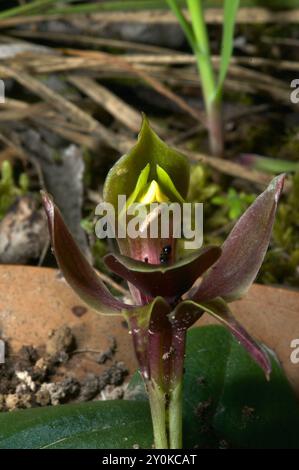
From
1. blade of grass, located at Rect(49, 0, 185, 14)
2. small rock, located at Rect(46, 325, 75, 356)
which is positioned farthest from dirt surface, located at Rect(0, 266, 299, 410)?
blade of grass, located at Rect(49, 0, 185, 14)

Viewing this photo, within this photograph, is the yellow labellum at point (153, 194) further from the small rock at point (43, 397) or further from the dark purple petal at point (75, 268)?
the small rock at point (43, 397)

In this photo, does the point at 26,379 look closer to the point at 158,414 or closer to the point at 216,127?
the point at 158,414

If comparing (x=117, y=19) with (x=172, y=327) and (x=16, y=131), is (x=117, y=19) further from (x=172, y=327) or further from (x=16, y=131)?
(x=172, y=327)

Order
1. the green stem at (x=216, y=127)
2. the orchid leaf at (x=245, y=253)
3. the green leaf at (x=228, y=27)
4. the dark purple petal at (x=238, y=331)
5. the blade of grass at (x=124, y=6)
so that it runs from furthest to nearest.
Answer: the blade of grass at (x=124, y=6) < the green stem at (x=216, y=127) < the green leaf at (x=228, y=27) < the orchid leaf at (x=245, y=253) < the dark purple petal at (x=238, y=331)

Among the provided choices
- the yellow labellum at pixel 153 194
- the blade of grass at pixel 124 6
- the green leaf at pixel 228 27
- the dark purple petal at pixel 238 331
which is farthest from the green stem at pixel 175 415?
the blade of grass at pixel 124 6

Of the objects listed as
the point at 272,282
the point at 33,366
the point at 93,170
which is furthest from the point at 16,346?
the point at 93,170

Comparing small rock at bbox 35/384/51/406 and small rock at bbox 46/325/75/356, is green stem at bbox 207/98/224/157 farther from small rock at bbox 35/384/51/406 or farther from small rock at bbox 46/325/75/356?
small rock at bbox 35/384/51/406
